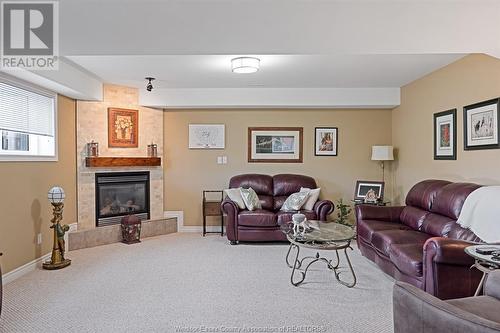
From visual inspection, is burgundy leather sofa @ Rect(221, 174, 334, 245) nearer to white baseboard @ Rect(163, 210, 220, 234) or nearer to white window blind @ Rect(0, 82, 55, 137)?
white baseboard @ Rect(163, 210, 220, 234)

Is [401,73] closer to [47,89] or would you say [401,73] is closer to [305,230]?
[305,230]

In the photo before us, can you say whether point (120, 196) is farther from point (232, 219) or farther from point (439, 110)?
point (439, 110)

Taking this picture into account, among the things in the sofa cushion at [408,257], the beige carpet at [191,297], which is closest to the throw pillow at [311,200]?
the beige carpet at [191,297]

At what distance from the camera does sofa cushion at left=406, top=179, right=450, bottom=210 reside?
3.87m

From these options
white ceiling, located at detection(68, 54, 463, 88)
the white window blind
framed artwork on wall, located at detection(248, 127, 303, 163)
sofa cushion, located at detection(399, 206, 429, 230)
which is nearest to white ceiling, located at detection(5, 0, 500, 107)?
white ceiling, located at detection(68, 54, 463, 88)

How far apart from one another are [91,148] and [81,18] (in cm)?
260

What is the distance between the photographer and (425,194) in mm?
4004

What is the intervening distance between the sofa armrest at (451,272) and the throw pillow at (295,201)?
→ 2.67m

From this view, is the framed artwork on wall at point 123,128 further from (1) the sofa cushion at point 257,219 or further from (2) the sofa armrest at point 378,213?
(2) the sofa armrest at point 378,213

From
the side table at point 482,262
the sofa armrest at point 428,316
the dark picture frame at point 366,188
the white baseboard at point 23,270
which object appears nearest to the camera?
the sofa armrest at point 428,316

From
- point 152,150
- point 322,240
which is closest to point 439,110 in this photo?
point 322,240

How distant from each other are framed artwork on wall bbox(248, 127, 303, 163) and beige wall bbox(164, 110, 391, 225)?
9cm

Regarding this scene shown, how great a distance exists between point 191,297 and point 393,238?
2.02 m

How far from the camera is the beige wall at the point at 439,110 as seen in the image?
3.55 metres
